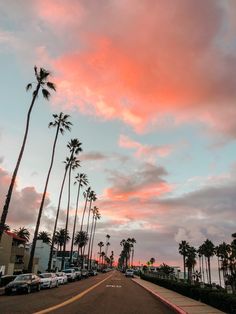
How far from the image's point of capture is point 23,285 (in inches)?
978

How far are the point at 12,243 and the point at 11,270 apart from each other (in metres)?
5.03

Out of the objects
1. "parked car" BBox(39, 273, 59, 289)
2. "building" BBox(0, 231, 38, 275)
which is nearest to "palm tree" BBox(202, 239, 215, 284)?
"building" BBox(0, 231, 38, 275)

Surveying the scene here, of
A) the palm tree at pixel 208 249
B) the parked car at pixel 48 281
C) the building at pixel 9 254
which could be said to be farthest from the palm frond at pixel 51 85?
the palm tree at pixel 208 249

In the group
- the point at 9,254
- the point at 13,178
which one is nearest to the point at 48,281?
the point at 13,178

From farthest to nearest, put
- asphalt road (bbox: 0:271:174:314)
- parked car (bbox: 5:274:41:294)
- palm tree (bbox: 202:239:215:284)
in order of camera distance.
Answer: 1. palm tree (bbox: 202:239:215:284)
2. parked car (bbox: 5:274:41:294)
3. asphalt road (bbox: 0:271:174:314)

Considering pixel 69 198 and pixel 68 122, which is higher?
pixel 68 122

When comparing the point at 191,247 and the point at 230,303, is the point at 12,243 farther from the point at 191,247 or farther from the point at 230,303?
the point at 191,247

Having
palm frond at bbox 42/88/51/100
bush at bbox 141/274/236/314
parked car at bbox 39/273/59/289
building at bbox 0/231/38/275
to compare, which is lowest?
bush at bbox 141/274/236/314

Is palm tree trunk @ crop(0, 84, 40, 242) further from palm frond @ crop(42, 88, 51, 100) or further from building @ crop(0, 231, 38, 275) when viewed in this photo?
building @ crop(0, 231, 38, 275)

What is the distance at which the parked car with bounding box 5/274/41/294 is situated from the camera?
24234 millimetres

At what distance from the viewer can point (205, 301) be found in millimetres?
19750

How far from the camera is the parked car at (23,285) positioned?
24.2 meters

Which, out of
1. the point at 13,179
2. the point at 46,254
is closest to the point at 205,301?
the point at 13,179

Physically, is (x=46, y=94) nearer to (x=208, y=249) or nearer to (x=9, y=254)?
(x=9, y=254)
